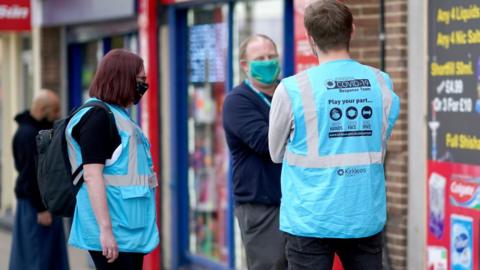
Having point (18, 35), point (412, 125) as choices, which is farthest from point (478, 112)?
point (18, 35)

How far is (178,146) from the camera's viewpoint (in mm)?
9016

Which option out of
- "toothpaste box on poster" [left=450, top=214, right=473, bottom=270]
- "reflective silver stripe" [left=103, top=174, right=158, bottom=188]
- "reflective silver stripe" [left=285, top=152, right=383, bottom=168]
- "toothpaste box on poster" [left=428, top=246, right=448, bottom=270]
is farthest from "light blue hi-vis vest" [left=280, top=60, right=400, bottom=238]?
"toothpaste box on poster" [left=428, top=246, right=448, bottom=270]

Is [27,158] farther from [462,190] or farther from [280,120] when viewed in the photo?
[280,120]

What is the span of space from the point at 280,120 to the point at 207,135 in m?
5.10

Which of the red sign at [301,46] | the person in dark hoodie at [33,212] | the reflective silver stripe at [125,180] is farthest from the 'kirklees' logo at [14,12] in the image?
the reflective silver stripe at [125,180]

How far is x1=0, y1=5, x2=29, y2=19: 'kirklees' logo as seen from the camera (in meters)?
9.41

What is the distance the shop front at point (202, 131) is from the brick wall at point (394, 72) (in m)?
2.00

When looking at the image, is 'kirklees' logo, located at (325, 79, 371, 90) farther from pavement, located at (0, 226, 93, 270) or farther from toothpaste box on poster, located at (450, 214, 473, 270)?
pavement, located at (0, 226, 93, 270)

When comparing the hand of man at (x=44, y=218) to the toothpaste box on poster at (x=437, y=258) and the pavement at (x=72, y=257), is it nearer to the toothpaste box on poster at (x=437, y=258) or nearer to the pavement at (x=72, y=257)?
the pavement at (x=72, y=257)

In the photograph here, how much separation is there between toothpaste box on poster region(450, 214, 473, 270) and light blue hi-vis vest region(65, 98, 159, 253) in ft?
6.96

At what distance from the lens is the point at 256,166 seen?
5035 millimetres

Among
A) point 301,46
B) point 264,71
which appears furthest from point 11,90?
point 264,71

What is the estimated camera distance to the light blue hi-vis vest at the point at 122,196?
4453mm

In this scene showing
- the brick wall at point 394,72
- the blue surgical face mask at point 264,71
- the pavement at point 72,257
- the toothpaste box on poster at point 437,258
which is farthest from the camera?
the pavement at point 72,257
